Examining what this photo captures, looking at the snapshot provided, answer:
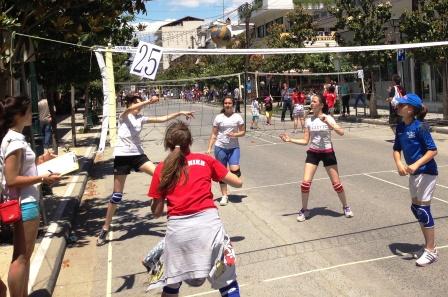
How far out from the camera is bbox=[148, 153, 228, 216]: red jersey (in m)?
4.10

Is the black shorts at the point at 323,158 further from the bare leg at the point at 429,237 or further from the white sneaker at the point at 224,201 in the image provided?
the bare leg at the point at 429,237

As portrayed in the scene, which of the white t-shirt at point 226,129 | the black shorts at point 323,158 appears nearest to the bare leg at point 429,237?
the black shorts at point 323,158

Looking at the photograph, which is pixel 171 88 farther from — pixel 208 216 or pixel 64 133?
pixel 208 216

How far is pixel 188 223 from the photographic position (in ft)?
13.3

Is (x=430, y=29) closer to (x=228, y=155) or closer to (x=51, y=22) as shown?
(x=228, y=155)

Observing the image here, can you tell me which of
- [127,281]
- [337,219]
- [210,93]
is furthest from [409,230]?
[210,93]

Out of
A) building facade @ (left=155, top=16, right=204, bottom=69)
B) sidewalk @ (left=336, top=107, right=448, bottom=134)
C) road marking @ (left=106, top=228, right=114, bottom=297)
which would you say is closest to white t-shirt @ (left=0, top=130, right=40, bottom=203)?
road marking @ (left=106, top=228, right=114, bottom=297)

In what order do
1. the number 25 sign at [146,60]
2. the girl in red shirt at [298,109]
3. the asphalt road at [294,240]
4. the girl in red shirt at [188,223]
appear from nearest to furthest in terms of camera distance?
the girl in red shirt at [188,223], the asphalt road at [294,240], the number 25 sign at [146,60], the girl in red shirt at [298,109]

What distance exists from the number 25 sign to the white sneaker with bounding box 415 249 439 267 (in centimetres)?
441

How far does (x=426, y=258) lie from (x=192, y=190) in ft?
9.75

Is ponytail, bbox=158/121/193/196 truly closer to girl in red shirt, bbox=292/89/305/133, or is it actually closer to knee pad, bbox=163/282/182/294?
knee pad, bbox=163/282/182/294

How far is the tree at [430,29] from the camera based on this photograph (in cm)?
1925

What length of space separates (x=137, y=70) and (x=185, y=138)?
4224 mm

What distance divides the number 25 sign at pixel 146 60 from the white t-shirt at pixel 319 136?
2.40 metres
